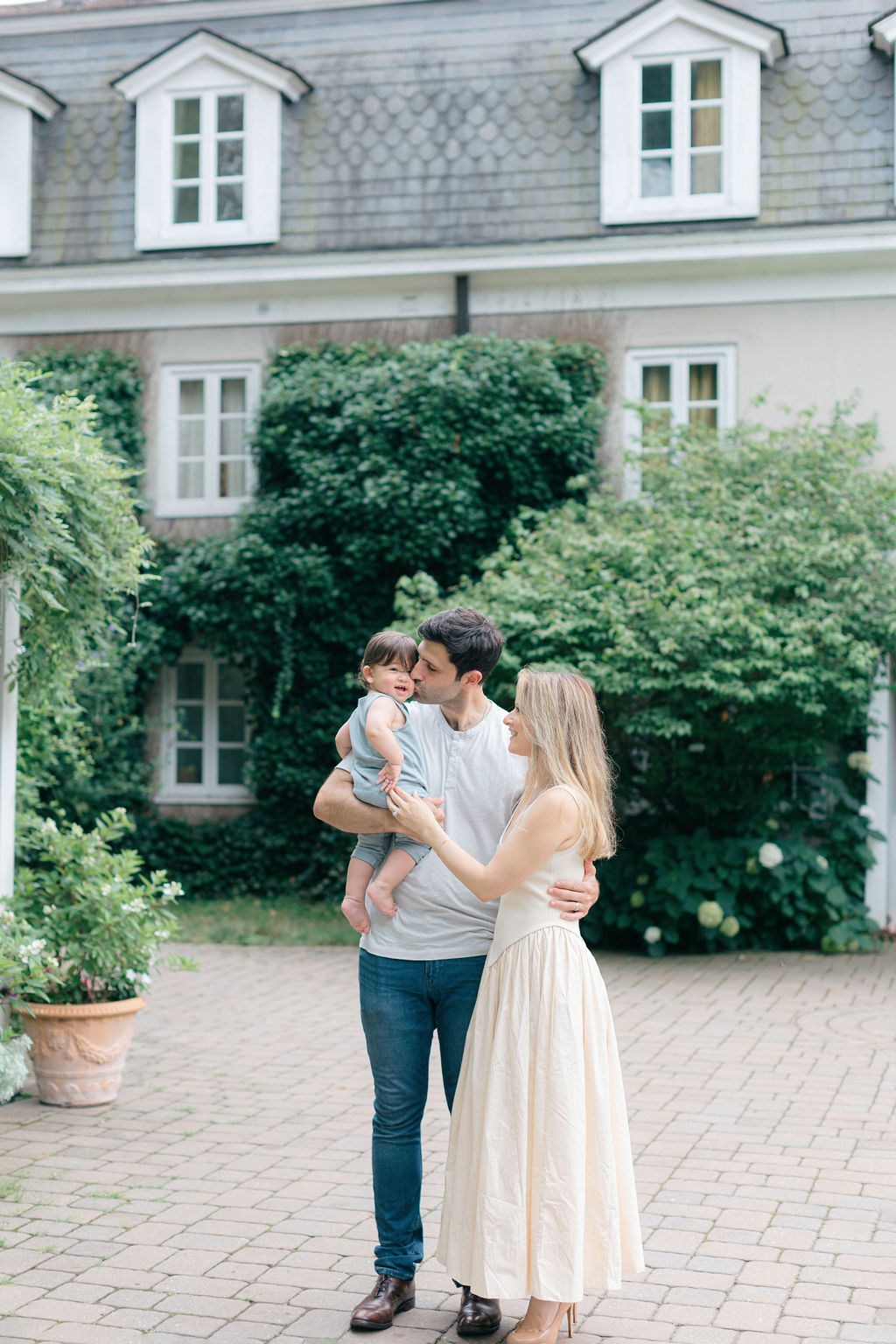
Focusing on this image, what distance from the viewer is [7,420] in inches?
218

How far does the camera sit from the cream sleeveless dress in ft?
11.5

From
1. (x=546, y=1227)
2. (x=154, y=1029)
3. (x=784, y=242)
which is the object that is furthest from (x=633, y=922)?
(x=546, y=1227)

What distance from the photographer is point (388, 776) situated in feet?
12.3

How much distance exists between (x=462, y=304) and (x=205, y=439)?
293 centimetres

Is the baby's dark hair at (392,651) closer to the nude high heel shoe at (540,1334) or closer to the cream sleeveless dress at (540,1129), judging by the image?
the cream sleeveless dress at (540,1129)

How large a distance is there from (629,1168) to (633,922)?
6.61 metres

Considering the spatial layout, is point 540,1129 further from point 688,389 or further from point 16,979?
point 688,389

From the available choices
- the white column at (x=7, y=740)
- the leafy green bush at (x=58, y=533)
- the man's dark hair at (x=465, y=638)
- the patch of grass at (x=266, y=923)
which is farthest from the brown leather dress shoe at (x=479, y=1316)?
the patch of grass at (x=266, y=923)

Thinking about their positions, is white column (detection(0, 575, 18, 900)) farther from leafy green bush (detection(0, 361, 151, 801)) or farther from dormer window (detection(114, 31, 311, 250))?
dormer window (detection(114, 31, 311, 250))

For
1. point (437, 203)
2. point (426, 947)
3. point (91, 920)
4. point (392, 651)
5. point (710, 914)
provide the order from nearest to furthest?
point (426, 947) → point (392, 651) → point (91, 920) → point (710, 914) → point (437, 203)

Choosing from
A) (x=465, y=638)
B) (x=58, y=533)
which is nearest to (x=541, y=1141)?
(x=465, y=638)

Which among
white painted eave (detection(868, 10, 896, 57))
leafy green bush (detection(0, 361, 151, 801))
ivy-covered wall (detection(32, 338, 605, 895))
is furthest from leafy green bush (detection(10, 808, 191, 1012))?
white painted eave (detection(868, 10, 896, 57))

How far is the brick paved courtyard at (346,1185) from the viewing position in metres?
3.96

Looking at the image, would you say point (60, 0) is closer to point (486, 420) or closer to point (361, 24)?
point (361, 24)
